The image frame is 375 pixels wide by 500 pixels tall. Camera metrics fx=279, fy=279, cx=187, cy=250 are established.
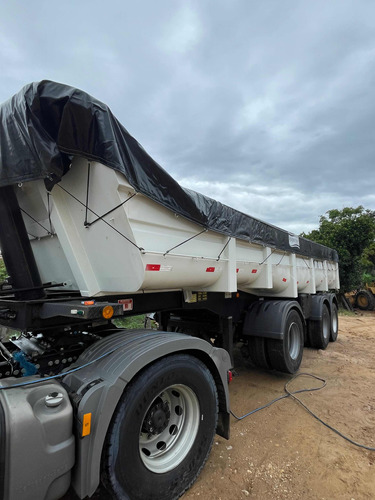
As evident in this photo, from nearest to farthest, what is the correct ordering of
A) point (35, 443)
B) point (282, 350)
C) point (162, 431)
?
point (35, 443) < point (162, 431) < point (282, 350)

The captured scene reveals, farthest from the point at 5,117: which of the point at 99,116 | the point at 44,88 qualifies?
the point at 99,116

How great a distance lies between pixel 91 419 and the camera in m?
1.77

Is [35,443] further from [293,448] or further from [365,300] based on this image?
[365,300]

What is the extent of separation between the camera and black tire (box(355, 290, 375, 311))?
1627 cm

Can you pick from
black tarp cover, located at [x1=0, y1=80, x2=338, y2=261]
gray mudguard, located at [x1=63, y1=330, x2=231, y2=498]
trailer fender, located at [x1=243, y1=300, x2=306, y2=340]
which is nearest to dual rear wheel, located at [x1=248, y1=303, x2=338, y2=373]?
trailer fender, located at [x1=243, y1=300, x2=306, y2=340]

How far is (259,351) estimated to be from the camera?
477 cm

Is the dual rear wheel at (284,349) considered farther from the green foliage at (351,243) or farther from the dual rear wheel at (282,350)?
the green foliage at (351,243)

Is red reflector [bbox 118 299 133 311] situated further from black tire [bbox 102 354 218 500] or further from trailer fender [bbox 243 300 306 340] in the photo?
trailer fender [bbox 243 300 306 340]

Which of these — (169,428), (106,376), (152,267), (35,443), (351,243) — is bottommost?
(169,428)

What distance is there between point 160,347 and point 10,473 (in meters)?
1.12

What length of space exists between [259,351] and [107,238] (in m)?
3.52

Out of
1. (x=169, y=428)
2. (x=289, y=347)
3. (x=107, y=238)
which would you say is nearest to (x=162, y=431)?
(x=169, y=428)

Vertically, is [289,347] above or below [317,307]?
below

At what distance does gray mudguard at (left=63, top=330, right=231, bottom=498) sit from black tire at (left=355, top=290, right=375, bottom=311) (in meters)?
17.0
